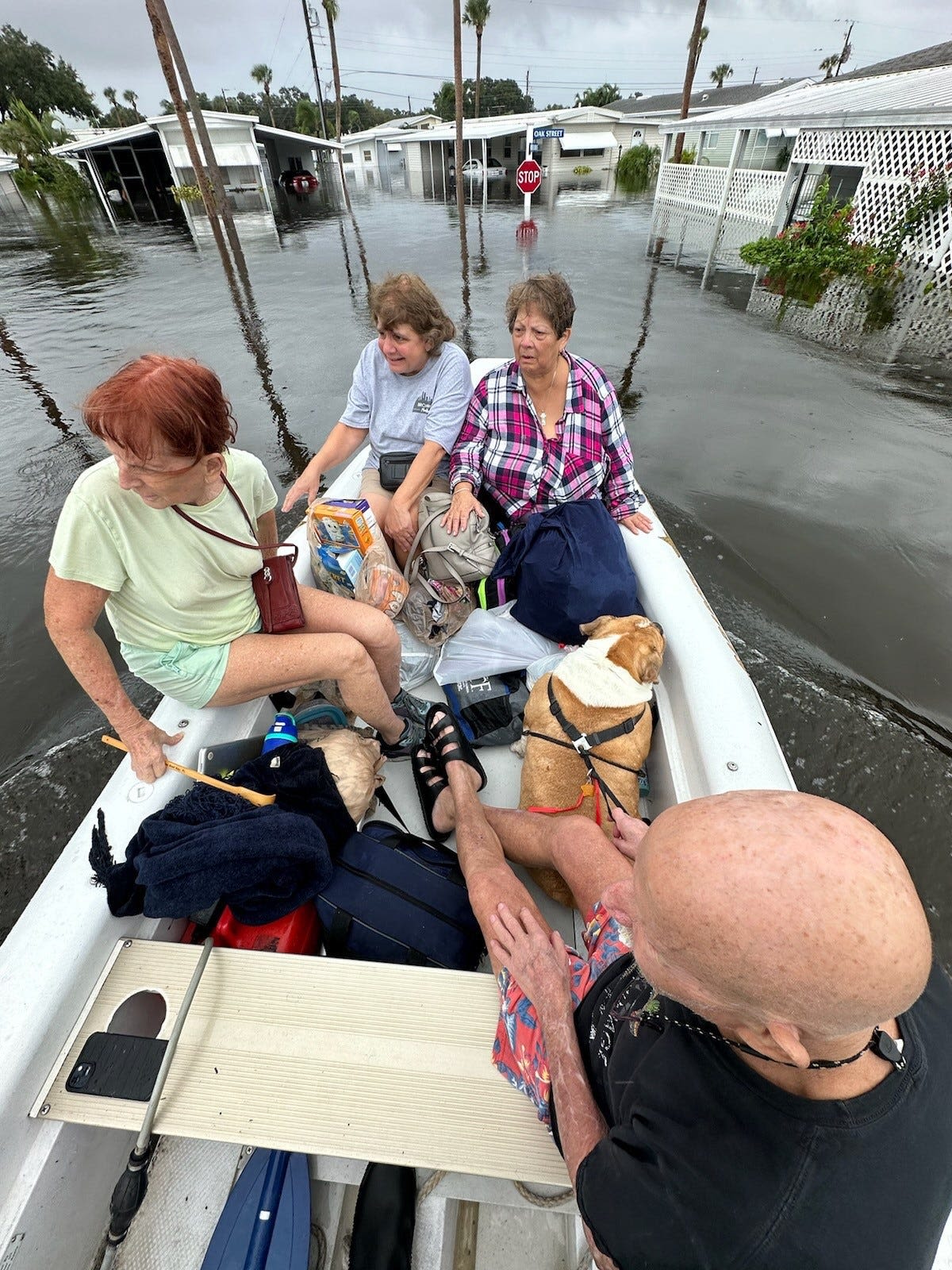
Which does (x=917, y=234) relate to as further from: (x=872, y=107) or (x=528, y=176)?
(x=528, y=176)

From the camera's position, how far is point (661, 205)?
15539mm

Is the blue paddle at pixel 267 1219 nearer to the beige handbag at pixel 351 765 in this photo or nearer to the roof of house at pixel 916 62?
the beige handbag at pixel 351 765

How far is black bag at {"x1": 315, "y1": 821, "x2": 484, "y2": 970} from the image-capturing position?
1.46m

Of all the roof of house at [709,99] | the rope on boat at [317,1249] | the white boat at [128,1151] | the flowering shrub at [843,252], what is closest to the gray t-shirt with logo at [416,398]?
the white boat at [128,1151]

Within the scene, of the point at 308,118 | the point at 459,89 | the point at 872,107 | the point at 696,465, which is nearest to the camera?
the point at 696,465

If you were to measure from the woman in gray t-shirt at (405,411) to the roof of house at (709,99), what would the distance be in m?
34.7

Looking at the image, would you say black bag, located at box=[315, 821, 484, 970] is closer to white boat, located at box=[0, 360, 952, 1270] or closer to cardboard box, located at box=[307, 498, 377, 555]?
white boat, located at box=[0, 360, 952, 1270]

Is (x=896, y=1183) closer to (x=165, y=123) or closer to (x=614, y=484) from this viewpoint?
(x=614, y=484)

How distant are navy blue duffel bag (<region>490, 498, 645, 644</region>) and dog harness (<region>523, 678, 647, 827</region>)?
48 centimetres

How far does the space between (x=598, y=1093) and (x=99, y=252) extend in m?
20.6

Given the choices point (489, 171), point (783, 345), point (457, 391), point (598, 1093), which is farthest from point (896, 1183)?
point (489, 171)

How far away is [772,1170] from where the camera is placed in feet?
2.28

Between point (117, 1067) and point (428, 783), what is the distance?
111cm

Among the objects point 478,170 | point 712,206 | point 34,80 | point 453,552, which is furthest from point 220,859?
point 34,80
